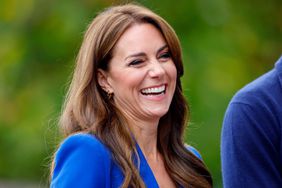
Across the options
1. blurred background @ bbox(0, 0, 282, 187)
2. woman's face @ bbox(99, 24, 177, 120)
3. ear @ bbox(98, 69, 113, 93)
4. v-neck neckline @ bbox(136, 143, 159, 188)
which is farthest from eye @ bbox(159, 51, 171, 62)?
blurred background @ bbox(0, 0, 282, 187)

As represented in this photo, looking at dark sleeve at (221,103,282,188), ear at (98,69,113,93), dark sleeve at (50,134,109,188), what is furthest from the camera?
ear at (98,69,113,93)

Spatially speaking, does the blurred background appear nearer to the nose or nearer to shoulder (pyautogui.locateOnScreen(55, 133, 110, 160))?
the nose

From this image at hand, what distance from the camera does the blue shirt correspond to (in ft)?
14.8

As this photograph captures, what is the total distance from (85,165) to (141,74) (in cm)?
51

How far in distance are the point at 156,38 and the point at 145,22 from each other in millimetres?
110

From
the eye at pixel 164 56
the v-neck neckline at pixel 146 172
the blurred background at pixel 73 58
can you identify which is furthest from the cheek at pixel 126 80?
the blurred background at pixel 73 58

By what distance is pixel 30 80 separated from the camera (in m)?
11.2

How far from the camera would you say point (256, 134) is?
4035mm

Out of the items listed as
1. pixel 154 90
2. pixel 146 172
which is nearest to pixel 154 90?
pixel 154 90

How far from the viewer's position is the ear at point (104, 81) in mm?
4816

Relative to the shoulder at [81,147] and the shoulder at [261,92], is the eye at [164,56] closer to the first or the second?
the shoulder at [81,147]

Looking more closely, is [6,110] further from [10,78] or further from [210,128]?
[210,128]

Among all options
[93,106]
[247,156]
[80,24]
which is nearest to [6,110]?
[80,24]

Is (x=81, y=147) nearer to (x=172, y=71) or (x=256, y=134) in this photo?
(x=172, y=71)
